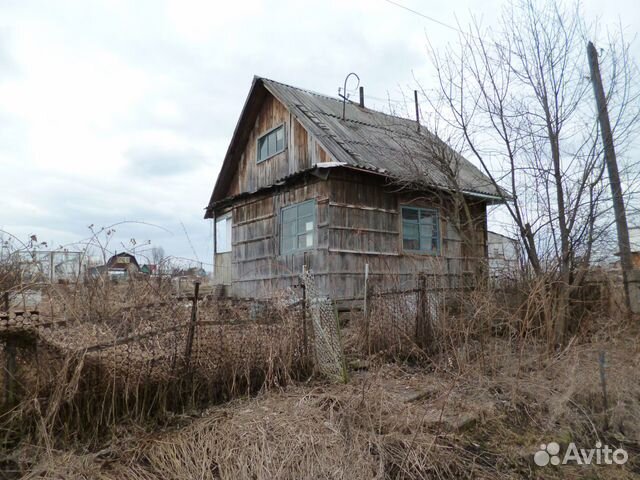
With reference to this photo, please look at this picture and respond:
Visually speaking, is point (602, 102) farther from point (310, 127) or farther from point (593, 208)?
point (310, 127)

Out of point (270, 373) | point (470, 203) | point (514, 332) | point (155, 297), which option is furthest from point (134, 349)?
point (470, 203)

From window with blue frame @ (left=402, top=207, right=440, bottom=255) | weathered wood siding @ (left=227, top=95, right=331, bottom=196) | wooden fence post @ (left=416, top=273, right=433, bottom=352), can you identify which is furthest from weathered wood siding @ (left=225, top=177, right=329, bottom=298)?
wooden fence post @ (left=416, top=273, right=433, bottom=352)

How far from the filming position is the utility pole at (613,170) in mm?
6926

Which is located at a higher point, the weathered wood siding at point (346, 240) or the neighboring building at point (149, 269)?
the weathered wood siding at point (346, 240)

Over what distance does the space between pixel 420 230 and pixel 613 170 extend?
4.69m

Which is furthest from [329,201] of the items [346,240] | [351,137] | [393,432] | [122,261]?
[393,432]

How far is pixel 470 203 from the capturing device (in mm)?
11727

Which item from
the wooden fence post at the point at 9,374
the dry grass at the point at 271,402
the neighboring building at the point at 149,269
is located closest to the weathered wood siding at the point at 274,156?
the neighboring building at the point at 149,269

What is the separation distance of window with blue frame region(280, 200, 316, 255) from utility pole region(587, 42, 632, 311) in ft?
19.2

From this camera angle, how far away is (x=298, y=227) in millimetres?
10570

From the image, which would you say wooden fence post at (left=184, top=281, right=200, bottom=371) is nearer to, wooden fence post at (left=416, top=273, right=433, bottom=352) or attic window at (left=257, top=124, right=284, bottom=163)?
wooden fence post at (left=416, top=273, right=433, bottom=352)

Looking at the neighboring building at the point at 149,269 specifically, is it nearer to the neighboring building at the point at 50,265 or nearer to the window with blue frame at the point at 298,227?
the neighboring building at the point at 50,265

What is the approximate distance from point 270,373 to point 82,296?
197 cm

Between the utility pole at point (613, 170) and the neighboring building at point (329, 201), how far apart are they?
2075 millimetres
